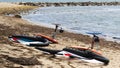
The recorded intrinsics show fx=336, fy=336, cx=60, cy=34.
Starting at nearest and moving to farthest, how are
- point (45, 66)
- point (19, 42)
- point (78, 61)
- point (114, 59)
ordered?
point (45, 66)
point (78, 61)
point (114, 59)
point (19, 42)

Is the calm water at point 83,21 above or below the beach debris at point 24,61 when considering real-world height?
below

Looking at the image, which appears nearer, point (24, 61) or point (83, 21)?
point (24, 61)

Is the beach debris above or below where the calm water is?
above

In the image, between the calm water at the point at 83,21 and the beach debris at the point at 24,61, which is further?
the calm water at the point at 83,21

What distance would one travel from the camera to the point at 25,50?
61.3 feet

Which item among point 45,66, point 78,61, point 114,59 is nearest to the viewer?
point 45,66

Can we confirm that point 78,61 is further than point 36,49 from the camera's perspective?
No

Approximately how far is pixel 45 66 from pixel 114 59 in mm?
5679

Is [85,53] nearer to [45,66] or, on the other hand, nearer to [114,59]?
[114,59]

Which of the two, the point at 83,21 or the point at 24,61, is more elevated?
the point at 24,61

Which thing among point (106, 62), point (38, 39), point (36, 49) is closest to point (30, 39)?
point (38, 39)

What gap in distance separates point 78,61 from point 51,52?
5.58 feet

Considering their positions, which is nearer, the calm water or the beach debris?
the beach debris

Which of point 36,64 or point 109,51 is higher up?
point 36,64
